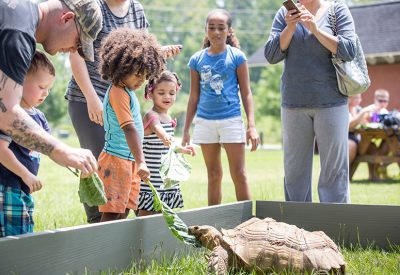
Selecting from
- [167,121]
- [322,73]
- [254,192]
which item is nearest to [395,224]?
[322,73]

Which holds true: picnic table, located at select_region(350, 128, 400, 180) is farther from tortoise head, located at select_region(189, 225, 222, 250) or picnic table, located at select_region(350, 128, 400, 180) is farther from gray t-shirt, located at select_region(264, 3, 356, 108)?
tortoise head, located at select_region(189, 225, 222, 250)

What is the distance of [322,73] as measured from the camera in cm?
579

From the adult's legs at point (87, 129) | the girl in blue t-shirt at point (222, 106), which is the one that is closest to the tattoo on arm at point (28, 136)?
the adult's legs at point (87, 129)

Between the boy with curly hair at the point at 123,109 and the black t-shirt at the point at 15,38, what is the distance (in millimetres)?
1505

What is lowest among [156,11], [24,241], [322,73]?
[24,241]

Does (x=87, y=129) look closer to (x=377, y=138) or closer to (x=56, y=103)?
(x=377, y=138)

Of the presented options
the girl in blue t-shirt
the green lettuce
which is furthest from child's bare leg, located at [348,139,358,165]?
the green lettuce

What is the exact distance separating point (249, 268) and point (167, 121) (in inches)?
77.4

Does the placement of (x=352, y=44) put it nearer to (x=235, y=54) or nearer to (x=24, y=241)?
(x=235, y=54)

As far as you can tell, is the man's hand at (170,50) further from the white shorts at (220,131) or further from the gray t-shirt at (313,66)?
the white shorts at (220,131)

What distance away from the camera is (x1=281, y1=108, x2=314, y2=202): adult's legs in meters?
5.92

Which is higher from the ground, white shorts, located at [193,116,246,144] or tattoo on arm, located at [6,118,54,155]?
tattoo on arm, located at [6,118,54,155]

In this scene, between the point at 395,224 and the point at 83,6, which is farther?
the point at 395,224

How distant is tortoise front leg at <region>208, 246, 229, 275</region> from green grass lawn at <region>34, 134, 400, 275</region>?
0.12 metres
